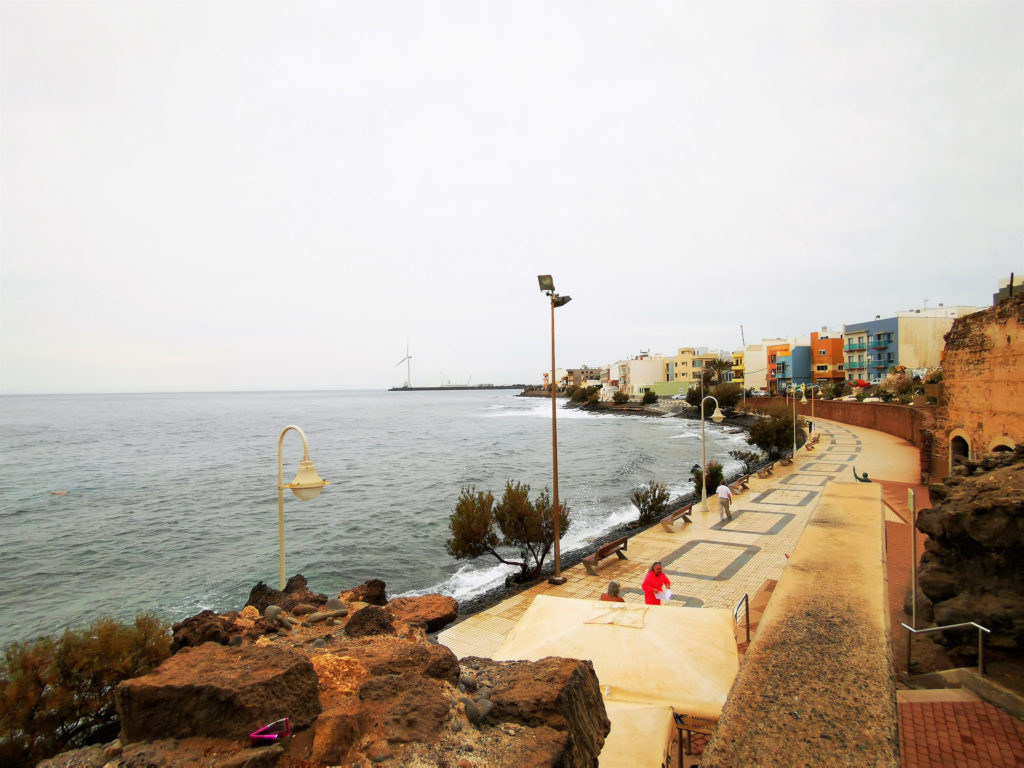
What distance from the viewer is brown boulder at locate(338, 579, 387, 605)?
23.6 feet

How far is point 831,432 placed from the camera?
4222cm

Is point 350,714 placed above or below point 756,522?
above

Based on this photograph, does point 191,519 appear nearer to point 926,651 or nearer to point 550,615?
point 550,615

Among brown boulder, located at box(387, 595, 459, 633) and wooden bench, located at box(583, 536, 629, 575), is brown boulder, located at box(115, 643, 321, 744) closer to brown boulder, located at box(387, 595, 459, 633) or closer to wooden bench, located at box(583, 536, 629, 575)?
brown boulder, located at box(387, 595, 459, 633)

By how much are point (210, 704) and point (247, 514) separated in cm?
2789

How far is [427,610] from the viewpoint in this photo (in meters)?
7.76

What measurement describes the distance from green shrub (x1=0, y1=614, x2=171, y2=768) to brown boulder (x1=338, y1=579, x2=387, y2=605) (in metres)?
2.57

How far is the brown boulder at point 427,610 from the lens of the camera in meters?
7.43

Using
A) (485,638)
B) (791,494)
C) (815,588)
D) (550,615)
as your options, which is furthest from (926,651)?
(791,494)

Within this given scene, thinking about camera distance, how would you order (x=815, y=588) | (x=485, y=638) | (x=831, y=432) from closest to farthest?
(x=815, y=588) → (x=485, y=638) → (x=831, y=432)

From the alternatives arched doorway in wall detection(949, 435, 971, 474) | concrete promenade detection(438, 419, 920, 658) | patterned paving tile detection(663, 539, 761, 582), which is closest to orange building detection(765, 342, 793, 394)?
concrete promenade detection(438, 419, 920, 658)

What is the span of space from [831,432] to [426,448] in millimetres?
37574

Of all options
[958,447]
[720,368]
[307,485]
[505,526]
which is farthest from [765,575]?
[720,368]

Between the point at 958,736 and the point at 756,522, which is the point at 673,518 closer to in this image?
the point at 756,522
